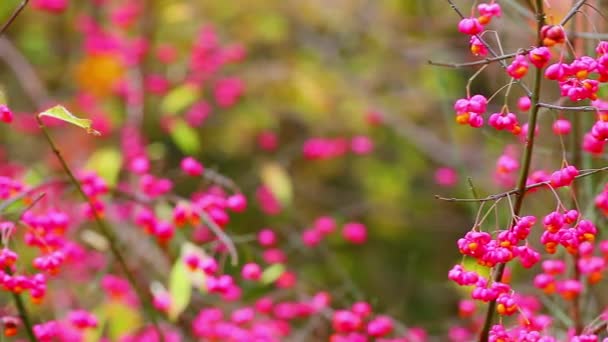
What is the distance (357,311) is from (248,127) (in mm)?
2202

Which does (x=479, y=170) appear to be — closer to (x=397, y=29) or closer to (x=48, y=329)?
(x=397, y=29)

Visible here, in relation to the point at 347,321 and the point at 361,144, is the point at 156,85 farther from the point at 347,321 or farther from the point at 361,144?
the point at 347,321

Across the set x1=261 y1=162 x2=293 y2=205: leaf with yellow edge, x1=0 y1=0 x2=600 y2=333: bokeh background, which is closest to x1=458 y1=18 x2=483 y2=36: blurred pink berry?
x1=261 y1=162 x2=293 y2=205: leaf with yellow edge

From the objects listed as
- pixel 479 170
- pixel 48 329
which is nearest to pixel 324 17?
pixel 479 170

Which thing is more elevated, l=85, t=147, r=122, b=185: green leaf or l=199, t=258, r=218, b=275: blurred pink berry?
l=85, t=147, r=122, b=185: green leaf

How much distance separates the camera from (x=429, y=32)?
4504 mm

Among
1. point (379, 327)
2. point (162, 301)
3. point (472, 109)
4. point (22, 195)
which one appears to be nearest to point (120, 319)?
point (162, 301)

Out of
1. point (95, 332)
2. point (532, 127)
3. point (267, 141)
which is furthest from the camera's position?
point (267, 141)

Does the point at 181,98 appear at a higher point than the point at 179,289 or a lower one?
higher

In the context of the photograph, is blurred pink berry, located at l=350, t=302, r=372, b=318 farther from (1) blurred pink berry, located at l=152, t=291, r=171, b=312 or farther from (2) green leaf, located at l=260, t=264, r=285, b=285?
(1) blurred pink berry, located at l=152, t=291, r=171, b=312

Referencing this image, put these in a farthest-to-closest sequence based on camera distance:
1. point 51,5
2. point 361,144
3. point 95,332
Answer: point 361,144 < point 51,5 < point 95,332

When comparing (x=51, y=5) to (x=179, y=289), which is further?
(x=51, y=5)


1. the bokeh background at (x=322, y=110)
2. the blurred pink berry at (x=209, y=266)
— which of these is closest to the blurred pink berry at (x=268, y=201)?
the bokeh background at (x=322, y=110)

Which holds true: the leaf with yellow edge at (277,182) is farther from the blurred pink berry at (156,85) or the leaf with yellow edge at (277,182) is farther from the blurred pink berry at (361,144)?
the blurred pink berry at (156,85)
